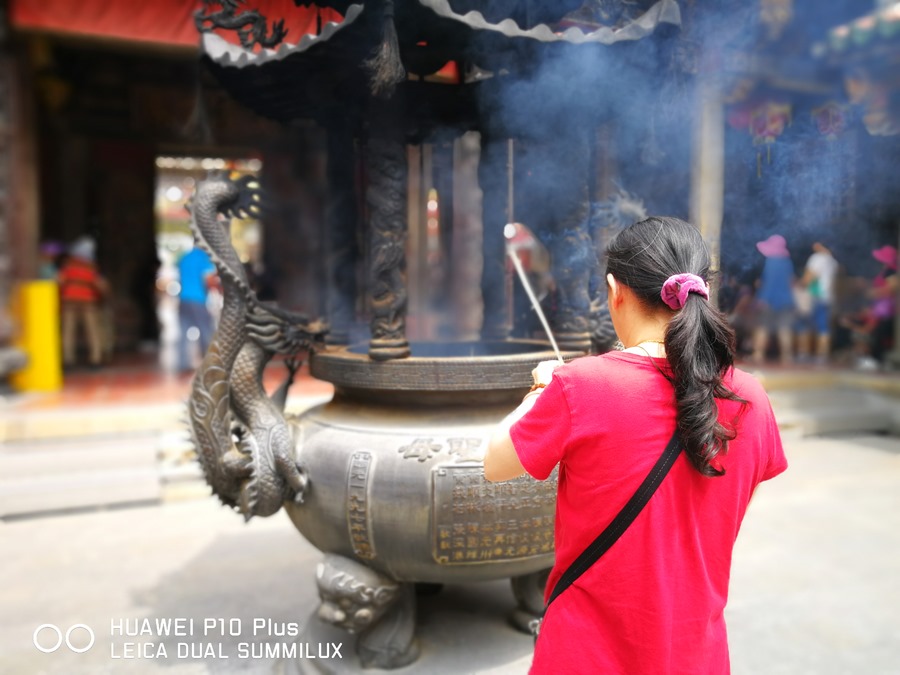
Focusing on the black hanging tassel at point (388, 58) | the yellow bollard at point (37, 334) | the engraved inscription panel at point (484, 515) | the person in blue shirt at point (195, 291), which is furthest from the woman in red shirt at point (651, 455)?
the person in blue shirt at point (195, 291)

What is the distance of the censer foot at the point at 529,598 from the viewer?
2986 millimetres

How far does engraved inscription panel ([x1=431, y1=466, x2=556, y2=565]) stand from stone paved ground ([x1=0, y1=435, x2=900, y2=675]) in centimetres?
58

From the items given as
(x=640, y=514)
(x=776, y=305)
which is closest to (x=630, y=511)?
(x=640, y=514)

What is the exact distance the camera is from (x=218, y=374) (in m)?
2.73

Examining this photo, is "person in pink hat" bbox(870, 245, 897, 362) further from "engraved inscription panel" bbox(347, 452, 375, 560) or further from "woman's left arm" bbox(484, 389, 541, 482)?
"woman's left arm" bbox(484, 389, 541, 482)

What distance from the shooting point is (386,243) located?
2.65 metres

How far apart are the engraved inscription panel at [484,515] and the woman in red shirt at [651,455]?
978 mm

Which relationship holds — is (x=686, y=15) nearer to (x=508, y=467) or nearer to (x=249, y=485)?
(x=508, y=467)

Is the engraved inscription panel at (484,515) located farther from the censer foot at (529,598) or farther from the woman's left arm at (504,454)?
the woman's left arm at (504,454)

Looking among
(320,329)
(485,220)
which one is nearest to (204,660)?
(320,329)

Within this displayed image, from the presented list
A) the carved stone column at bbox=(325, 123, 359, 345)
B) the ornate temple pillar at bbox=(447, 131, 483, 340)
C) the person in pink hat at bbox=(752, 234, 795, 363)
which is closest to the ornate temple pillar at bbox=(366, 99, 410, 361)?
the carved stone column at bbox=(325, 123, 359, 345)

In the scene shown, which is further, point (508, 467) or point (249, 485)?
point (249, 485)

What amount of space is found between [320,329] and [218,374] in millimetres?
513

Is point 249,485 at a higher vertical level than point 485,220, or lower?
lower
